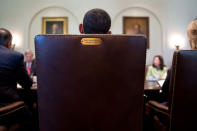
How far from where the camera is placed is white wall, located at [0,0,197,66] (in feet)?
17.7

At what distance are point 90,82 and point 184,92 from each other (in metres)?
0.58

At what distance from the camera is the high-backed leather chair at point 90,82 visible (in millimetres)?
879

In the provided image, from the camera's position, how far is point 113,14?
5.43m

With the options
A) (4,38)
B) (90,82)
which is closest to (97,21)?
(90,82)

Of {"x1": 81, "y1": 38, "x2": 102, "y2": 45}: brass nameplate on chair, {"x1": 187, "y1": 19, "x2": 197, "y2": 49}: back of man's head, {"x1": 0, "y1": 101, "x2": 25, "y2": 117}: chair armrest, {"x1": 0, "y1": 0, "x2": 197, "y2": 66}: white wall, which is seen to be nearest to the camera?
{"x1": 81, "y1": 38, "x2": 102, "y2": 45}: brass nameplate on chair

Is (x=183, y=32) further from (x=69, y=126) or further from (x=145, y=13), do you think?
(x=69, y=126)

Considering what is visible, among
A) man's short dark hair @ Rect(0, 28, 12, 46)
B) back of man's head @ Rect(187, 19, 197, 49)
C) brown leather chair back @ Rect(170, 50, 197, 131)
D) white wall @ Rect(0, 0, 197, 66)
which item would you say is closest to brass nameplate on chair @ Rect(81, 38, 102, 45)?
brown leather chair back @ Rect(170, 50, 197, 131)

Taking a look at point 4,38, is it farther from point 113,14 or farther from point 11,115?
point 113,14

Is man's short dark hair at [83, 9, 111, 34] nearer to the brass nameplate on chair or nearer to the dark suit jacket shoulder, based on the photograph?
the brass nameplate on chair

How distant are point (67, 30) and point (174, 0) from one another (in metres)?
3.31

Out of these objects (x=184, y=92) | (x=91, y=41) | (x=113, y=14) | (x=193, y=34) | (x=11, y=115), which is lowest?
(x=11, y=115)

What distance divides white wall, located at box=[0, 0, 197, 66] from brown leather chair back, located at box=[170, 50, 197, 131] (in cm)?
452

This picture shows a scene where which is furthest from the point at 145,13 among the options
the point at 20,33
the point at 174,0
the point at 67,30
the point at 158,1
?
the point at 20,33

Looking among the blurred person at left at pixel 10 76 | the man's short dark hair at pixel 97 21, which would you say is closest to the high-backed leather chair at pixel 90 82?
the man's short dark hair at pixel 97 21
